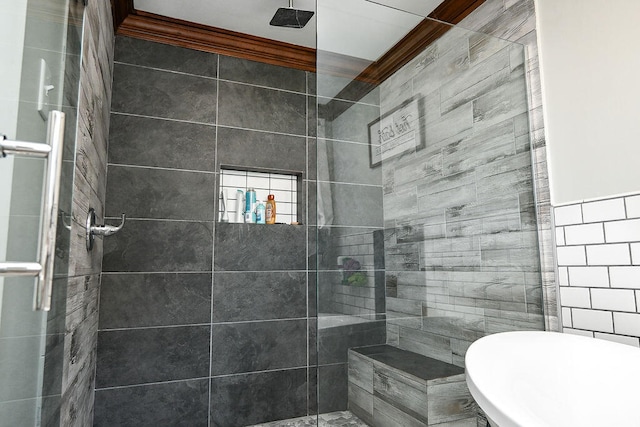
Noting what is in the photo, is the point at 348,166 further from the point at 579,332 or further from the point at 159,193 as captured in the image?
the point at 159,193

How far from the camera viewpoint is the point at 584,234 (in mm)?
1698

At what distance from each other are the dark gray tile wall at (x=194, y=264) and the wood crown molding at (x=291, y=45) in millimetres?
85

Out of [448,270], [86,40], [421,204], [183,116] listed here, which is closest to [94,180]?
[86,40]

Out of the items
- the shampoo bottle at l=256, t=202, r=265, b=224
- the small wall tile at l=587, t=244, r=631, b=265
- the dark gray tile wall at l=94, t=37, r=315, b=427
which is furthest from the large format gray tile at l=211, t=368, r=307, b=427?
the small wall tile at l=587, t=244, r=631, b=265

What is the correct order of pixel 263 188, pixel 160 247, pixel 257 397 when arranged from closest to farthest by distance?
pixel 160 247 < pixel 257 397 < pixel 263 188

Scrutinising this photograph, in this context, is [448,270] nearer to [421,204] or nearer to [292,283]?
[421,204]

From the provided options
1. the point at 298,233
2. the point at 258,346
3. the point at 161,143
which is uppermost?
the point at 161,143

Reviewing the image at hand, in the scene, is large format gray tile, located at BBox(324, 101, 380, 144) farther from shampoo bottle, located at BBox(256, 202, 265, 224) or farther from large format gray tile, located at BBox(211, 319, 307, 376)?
large format gray tile, located at BBox(211, 319, 307, 376)

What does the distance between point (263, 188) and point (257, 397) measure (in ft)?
4.87

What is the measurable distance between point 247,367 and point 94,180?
1.57 m

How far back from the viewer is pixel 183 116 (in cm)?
281

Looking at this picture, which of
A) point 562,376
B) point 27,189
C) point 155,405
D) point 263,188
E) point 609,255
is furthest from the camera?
point 263,188

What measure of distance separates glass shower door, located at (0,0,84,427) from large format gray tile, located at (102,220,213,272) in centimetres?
160

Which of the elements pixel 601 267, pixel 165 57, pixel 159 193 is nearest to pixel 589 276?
pixel 601 267
